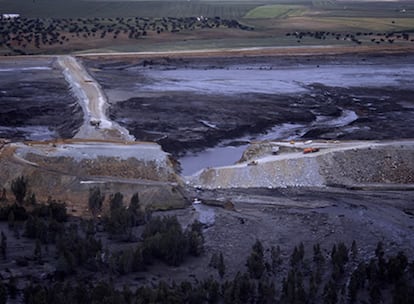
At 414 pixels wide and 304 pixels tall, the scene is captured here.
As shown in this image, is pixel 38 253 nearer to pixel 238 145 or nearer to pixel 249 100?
pixel 238 145

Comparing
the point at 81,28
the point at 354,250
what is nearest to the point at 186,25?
the point at 81,28

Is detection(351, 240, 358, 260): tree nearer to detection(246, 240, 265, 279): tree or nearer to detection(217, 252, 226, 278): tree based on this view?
detection(246, 240, 265, 279): tree

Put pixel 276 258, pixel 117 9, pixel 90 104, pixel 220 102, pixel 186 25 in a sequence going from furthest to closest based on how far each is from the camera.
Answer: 1. pixel 117 9
2. pixel 186 25
3. pixel 220 102
4. pixel 90 104
5. pixel 276 258

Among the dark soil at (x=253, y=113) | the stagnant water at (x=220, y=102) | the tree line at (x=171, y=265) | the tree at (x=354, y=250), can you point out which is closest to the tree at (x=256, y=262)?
the tree line at (x=171, y=265)

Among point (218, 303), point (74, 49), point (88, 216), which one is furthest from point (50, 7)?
point (218, 303)

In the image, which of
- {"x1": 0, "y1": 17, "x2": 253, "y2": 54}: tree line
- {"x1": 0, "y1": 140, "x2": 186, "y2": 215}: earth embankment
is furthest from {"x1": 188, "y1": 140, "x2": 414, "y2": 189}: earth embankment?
{"x1": 0, "y1": 17, "x2": 253, "y2": 54}: tree line

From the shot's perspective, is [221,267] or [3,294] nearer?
[3,294]

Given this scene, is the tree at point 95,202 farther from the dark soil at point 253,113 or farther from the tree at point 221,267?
the dark soil at point 253,113

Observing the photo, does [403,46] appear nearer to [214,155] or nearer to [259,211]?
[214,155]
